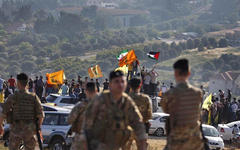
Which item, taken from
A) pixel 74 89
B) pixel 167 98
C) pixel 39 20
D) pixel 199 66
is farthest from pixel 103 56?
pixel 167 98

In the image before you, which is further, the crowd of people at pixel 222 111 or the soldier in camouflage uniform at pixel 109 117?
the crowd of people at pixel 222 111

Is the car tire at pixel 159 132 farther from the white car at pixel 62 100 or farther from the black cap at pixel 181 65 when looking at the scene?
the black cap at pixel 181 65

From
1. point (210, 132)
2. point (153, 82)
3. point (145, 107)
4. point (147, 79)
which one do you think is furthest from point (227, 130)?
point (145, 107)

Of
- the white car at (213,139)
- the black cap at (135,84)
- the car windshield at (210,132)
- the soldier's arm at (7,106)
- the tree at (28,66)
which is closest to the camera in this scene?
the soldier's arm at (7,106)

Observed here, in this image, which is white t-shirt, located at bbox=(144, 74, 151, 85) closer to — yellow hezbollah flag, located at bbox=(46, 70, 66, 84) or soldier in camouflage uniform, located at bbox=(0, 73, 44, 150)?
yellow hezbollah flag, located at bbox=(46, 70, 66, 84)

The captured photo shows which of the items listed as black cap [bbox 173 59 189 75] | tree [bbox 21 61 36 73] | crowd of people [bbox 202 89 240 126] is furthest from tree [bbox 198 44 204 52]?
black cap [bbox 173 59 189 75]

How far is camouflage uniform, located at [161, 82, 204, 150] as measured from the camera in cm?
838

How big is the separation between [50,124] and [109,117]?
35.7 feet

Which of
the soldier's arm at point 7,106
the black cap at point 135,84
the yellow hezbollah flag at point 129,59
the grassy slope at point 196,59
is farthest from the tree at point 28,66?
the soldier's arm at point 7,106

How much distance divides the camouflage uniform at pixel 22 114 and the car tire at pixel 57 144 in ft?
19.9

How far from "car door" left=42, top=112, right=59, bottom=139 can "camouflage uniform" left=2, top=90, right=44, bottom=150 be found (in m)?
6.94

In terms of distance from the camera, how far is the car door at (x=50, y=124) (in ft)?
58.2

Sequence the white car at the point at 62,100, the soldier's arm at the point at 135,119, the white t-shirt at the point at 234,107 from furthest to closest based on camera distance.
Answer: the white t-shirt at the point at 234,107, the white car at the point at 62,100, the soldier's arm at the point at 135,119

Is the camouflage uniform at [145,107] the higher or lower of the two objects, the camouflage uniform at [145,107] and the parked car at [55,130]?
the higher
